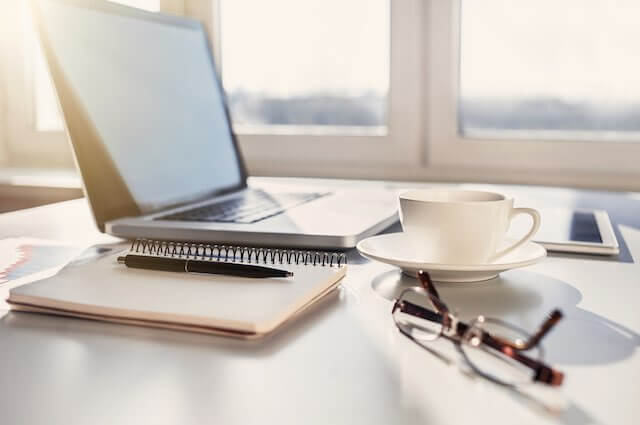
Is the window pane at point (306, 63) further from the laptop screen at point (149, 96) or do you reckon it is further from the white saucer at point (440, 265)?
the white saucer at point (440, 265)

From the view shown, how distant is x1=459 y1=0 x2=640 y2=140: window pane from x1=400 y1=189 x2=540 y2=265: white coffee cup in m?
1.01

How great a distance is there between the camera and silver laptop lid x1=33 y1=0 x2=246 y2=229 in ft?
3.17

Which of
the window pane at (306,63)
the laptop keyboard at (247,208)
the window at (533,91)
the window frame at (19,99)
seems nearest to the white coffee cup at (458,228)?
the laptop keyboard at (247,208)

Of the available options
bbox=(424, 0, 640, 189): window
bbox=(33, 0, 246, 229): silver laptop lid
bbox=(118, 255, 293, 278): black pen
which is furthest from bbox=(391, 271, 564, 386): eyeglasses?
bbox=(424, 0, 640, 189): window

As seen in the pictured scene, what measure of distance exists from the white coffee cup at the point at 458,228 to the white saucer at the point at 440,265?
1 centimetres

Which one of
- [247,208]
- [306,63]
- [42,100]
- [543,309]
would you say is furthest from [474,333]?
[42,100]

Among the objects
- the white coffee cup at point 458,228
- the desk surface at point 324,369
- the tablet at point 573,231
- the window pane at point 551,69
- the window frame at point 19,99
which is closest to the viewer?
the desk surface at point 324,369

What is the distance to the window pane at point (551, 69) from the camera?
1.57 m

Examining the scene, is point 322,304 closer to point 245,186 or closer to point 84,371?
point 84,371

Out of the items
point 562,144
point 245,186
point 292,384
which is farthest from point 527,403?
point 562,144

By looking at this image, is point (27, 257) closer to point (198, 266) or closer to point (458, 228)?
point (198, 266)

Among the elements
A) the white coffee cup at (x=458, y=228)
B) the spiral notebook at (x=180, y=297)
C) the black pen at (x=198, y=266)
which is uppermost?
the white coffee cup at (x=458, y=228)

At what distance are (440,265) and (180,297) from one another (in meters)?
0.24

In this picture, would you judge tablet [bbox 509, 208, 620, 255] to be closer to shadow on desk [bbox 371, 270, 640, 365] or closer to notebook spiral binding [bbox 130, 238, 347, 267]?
shadow on desk [bbox 371, 270, 640, 365]
